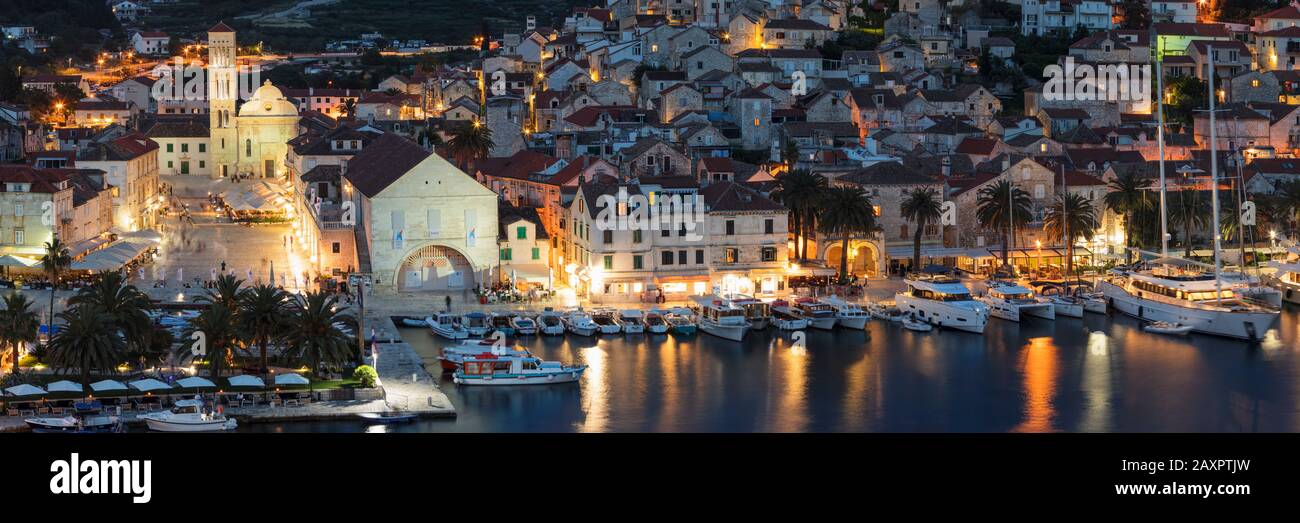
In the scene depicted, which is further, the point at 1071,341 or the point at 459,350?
the point at 1071,341

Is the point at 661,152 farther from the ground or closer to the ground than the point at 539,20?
closer to the ground

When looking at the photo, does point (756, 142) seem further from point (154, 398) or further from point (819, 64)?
point (154, 398)

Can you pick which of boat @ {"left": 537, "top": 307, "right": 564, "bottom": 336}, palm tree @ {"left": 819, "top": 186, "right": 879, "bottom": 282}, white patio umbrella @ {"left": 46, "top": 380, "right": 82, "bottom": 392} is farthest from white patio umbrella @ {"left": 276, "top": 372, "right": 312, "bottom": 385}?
palm tree @ {"left": 819, "top": 186, "right": 879, "bottom": 282}

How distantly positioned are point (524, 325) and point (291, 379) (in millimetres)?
9687

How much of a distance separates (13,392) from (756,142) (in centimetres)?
4178

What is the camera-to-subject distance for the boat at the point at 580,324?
1593 inches

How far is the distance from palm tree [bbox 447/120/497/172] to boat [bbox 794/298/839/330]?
22.6 m

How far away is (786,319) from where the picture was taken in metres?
42.5

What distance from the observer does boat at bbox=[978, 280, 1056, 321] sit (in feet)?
144

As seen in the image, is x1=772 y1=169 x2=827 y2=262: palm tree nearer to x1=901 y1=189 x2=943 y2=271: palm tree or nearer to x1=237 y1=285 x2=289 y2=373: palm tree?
x1=901 y1=189 x2=943 y2=271: palm tree

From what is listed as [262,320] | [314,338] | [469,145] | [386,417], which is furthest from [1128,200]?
[262,320]

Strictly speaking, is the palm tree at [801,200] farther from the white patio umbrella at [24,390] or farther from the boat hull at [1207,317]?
the white patio umbrella at [24,390]

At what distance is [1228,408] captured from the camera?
33.0m

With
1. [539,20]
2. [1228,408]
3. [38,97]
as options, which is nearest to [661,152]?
[1228,408]
